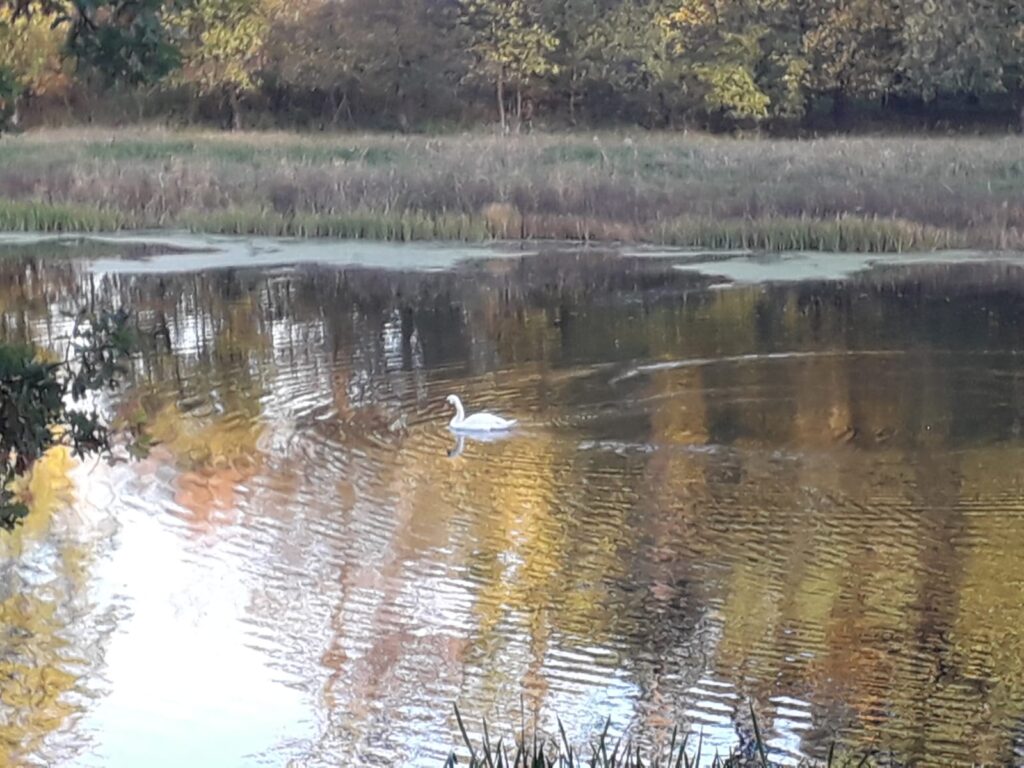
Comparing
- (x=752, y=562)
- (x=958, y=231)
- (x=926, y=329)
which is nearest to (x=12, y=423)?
(x=752, y=562)

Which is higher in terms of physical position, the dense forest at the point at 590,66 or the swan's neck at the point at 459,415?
the dense forest at the point at 590,66

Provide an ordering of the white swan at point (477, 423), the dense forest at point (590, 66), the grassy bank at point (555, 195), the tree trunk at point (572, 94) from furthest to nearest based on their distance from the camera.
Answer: the tree trunk at point (572, 94)
the dense forest at point (590, 66)
the grassy bank at point (555, 195)
the white swan at point (477, 423)

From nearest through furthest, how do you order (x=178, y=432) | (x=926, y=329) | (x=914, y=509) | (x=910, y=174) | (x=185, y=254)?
(x=914, y=509) < (x=178, y=432) < (x=926, y=329) < (x=185, y=254) < (x=910, y=174)

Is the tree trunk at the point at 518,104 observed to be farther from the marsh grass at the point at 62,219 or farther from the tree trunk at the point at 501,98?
the marsh grass at the point at 62,219

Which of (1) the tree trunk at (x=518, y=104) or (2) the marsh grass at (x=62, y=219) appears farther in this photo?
(1) the tree trunk at (x=518, y=104)

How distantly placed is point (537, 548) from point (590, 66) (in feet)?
120

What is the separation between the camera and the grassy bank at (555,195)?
21406 millimetres

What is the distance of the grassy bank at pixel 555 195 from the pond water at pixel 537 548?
577 cm

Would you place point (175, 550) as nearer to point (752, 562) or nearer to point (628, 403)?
point (752, 562)

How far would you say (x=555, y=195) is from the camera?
23000mm

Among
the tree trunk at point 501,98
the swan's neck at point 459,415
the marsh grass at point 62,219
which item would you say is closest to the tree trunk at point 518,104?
the tree trunk at point 501,98

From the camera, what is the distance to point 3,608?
7.62m

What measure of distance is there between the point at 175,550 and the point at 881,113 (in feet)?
123

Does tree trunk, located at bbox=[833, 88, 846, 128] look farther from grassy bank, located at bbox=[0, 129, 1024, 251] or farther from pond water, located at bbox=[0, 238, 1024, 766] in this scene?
pond water, located at bbox=[0, 238, 1024, 766]
